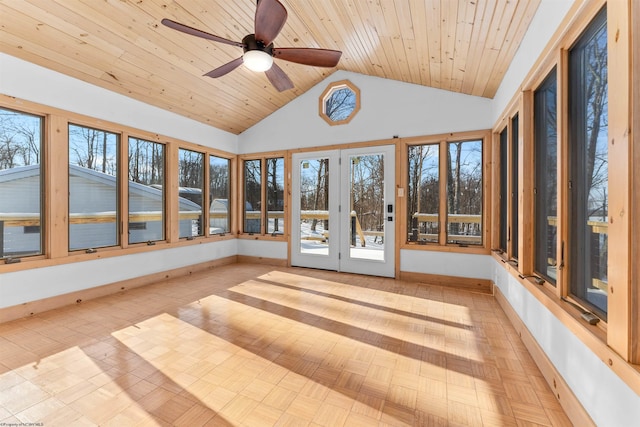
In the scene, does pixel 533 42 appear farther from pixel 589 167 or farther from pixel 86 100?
pixel 86 100

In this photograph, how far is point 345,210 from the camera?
505cm

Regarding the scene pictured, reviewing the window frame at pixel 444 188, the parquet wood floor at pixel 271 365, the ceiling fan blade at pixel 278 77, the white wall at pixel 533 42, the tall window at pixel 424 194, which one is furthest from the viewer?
the tall window at pixel 424 194

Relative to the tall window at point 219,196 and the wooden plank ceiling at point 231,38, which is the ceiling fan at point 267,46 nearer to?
the wooden plank ceiling at point 231,38

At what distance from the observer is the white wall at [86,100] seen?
2.95 meters

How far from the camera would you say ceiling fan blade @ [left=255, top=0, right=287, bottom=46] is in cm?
201

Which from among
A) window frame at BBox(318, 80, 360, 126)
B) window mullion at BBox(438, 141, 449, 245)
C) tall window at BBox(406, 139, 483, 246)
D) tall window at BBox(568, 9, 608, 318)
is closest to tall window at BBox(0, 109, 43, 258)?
window frame at BBox(318, 80, 360, 126)

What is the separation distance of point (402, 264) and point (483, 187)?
1654 millimetres

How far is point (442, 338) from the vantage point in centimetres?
261

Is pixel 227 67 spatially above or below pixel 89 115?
above

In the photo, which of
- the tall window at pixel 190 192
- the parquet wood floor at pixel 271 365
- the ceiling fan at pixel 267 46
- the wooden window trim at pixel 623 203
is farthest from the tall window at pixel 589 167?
the tall window at pixel 190 192

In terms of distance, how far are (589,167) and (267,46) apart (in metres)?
2.48

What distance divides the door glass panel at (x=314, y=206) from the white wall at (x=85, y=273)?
1.97m

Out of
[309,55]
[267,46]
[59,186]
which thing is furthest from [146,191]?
[309,55]

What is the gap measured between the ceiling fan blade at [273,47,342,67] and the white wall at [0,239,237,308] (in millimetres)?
3418
